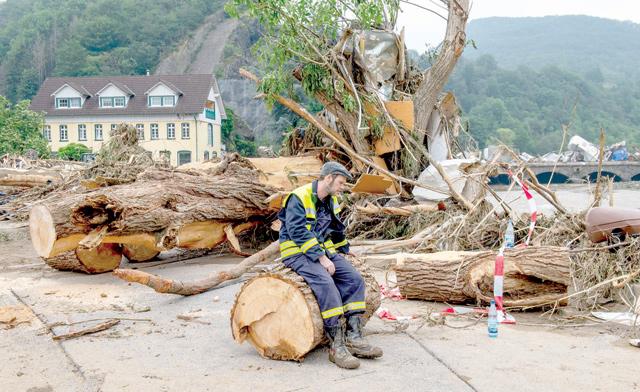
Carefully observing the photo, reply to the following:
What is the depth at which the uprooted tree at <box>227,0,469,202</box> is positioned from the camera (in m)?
9.93

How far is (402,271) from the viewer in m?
6.32

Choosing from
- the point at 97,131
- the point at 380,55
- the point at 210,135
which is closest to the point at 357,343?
the point at 380,55

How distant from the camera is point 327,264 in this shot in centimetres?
441

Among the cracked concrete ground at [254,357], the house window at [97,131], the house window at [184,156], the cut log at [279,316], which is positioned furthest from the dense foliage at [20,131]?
the cut log at [279,316]

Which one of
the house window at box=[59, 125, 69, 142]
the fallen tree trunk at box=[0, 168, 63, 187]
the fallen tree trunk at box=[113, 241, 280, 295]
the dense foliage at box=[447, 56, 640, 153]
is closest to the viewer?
the fallen tree trunk at box=[113, 241, 280, 295]

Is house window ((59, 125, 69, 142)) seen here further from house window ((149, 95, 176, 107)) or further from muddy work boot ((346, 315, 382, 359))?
muddy work boot ((346, 315, 382, 359))

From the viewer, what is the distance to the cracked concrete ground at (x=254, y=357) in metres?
4.00

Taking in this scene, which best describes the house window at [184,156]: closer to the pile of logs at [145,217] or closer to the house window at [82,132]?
the house window at [82,132]

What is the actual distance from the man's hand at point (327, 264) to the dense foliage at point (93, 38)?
307 feet

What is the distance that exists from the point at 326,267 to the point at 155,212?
3.42m

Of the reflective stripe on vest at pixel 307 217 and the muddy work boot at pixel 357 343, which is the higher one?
the reflective stripe on vest at pixel 307 217

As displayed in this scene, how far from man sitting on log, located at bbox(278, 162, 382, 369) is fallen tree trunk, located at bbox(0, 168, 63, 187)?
11.3 m

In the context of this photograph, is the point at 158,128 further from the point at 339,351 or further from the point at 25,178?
A: the point at 339,351

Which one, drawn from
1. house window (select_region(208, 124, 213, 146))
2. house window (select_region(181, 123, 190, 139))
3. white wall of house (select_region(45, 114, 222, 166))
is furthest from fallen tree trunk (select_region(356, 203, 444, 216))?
house window (select_region(208, 124, 213, 146))
